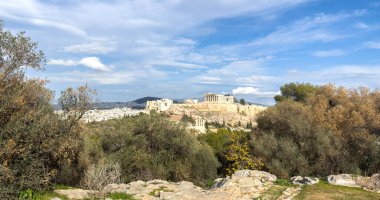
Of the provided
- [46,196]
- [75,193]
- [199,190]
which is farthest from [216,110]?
[46,196]

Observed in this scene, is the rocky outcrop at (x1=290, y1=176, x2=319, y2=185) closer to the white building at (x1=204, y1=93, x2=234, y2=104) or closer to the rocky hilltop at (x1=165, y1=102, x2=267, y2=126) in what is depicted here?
the rocky hilltop at (x1=165, y1=102, x2=267, y2=126)

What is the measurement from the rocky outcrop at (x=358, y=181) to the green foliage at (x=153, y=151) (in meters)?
8.20

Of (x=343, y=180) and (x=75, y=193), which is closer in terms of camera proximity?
(x=75, y=193)

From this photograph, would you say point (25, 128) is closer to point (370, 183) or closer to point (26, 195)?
point (26, 195)

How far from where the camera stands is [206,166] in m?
23.7

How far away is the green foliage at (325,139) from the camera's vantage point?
22.9 m

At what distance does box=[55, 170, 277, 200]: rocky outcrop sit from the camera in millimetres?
12872

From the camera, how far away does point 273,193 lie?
13.6m

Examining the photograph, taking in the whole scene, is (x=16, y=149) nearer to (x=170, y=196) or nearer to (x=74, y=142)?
(x=74, y=142)

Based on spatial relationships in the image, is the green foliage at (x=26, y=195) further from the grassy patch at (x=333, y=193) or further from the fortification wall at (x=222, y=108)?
the fortification wall at (x=222, y=108)

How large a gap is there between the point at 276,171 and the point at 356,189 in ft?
29.5

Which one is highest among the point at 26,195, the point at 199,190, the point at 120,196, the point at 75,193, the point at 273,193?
the point at 26,195

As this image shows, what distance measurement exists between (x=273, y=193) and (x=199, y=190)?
3.00m

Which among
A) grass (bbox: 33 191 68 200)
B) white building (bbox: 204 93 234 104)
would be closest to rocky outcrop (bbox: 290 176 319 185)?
grass (bbox: 33 191 68 200)
